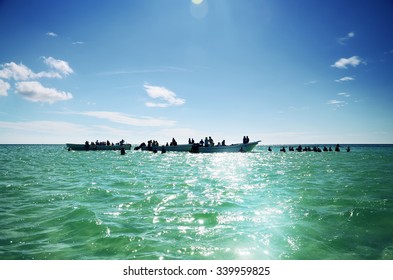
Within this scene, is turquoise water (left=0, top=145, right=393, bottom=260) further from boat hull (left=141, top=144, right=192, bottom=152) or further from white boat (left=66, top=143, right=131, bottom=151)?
white boat (left=66, top=143, right=131, bottom=151)

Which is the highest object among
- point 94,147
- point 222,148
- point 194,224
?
point 222,148

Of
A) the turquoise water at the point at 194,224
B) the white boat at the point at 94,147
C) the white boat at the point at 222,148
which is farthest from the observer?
the white boat at the point at 94,147

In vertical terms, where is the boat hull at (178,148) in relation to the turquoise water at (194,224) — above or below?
above

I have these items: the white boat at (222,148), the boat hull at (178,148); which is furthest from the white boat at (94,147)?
the white boat at (222,148)

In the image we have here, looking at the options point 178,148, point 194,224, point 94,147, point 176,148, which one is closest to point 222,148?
point 178,148

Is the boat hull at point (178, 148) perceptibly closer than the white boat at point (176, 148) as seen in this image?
Yes

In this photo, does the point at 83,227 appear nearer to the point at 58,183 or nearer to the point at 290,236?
the point at 290,236

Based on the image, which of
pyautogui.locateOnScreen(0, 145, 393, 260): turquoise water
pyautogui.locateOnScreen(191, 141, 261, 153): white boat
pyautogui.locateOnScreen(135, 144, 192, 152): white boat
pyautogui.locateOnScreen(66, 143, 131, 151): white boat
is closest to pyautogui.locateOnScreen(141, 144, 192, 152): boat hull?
pyautogui.locateOnScreen(135, 144, 192, 152): white boat

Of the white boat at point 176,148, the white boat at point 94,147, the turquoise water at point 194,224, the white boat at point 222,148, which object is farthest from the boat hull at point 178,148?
the turquoise water at point 194,224

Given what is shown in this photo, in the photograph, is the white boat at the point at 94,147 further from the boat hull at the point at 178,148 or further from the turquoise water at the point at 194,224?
the turquoise water at the point at 194,224

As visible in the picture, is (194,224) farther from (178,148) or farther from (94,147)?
(94,147)

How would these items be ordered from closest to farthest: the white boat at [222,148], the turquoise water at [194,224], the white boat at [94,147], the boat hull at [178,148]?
1. the turquoise water at [194,224]
2. the white boat at [222,148]
3. the boat hull at [178,148]
4. the white boat at [94,147]
